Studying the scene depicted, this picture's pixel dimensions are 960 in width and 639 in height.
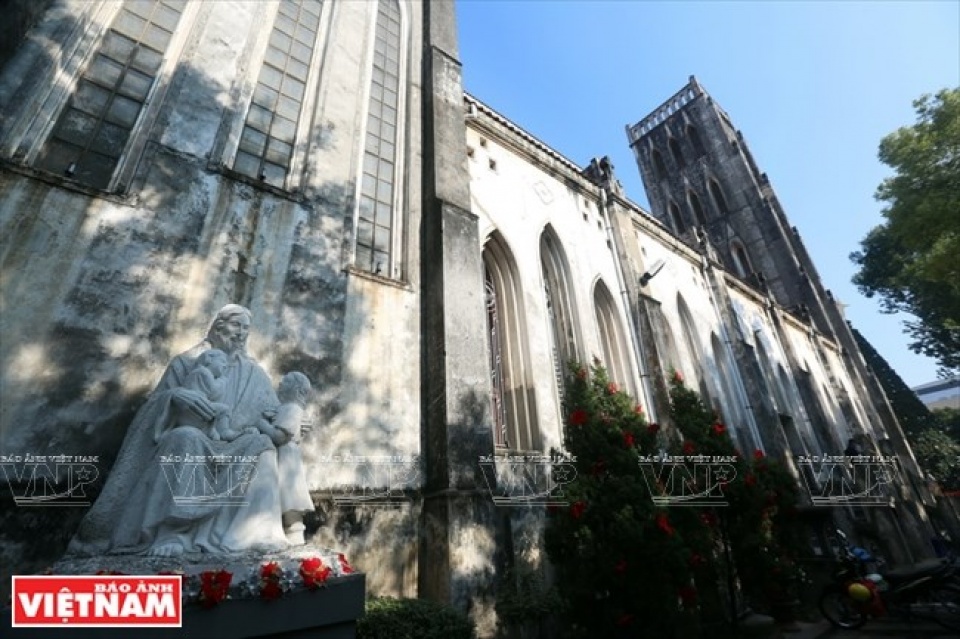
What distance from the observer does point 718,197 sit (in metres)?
30.1

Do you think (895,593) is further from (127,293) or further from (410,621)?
(127,293)

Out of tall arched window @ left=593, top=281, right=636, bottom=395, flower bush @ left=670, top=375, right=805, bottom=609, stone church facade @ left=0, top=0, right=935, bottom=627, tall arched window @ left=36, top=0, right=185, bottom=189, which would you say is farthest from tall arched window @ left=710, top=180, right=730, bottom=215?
tall arched window @ left=36, top=0, right=185, bottom=189

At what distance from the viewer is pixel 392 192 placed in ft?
26.1

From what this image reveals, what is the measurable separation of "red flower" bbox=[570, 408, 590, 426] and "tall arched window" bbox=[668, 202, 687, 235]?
29.1 metres

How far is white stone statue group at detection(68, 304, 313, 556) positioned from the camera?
2.92m

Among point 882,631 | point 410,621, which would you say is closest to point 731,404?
point 882,631

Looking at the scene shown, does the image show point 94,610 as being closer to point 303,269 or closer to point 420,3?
A: point 303,269

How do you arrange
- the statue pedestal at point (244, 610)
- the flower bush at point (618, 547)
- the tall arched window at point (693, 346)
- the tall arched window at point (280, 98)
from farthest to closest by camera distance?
the tall arched window at point (693, 346)
the tall arched window at point (280, 98)
the flower bush at point (618, 547)
the statue pedestal at point (244, 610)

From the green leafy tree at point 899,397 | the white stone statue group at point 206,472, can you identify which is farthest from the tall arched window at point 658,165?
the white stone statue group at point 206,472

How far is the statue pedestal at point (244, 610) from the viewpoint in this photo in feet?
7.60

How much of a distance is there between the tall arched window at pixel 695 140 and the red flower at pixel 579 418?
3244cm

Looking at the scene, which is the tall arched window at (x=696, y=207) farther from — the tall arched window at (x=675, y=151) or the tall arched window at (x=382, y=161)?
the tall arched window at (x=382, y=161)

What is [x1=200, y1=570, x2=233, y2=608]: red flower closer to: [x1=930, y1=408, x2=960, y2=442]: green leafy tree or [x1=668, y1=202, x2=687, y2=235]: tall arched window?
[x1=668, y1=202, x2=687, y2=235]: tall arched window

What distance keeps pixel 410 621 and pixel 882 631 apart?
7647 millimetres
